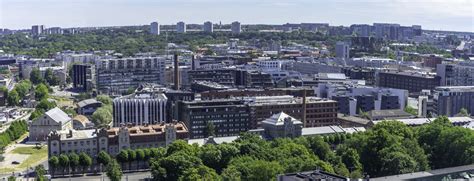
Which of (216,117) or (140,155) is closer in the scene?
(140,155)

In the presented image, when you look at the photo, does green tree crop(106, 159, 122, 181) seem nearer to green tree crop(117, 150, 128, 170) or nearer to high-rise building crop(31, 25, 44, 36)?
green tree crop(117, 150, 128, 170)

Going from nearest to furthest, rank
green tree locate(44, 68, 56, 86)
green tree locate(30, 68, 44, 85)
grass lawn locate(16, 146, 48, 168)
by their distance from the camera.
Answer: grass lawn locate(16, 146, 48, 168) < green tree locate(30, 68, 44, 85) < green tree locate(44, 68, 56, 86)

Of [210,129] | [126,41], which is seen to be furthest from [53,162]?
[126,41]

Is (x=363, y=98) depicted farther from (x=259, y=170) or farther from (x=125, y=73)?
(x=259, y=170)

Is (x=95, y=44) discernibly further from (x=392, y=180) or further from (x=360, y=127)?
(x=392, y=180)

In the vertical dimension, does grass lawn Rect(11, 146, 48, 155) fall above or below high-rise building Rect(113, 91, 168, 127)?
below

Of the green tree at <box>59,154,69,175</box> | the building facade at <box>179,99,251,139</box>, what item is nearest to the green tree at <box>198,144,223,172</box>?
the green tree at <box>59,154,69,175</box>
